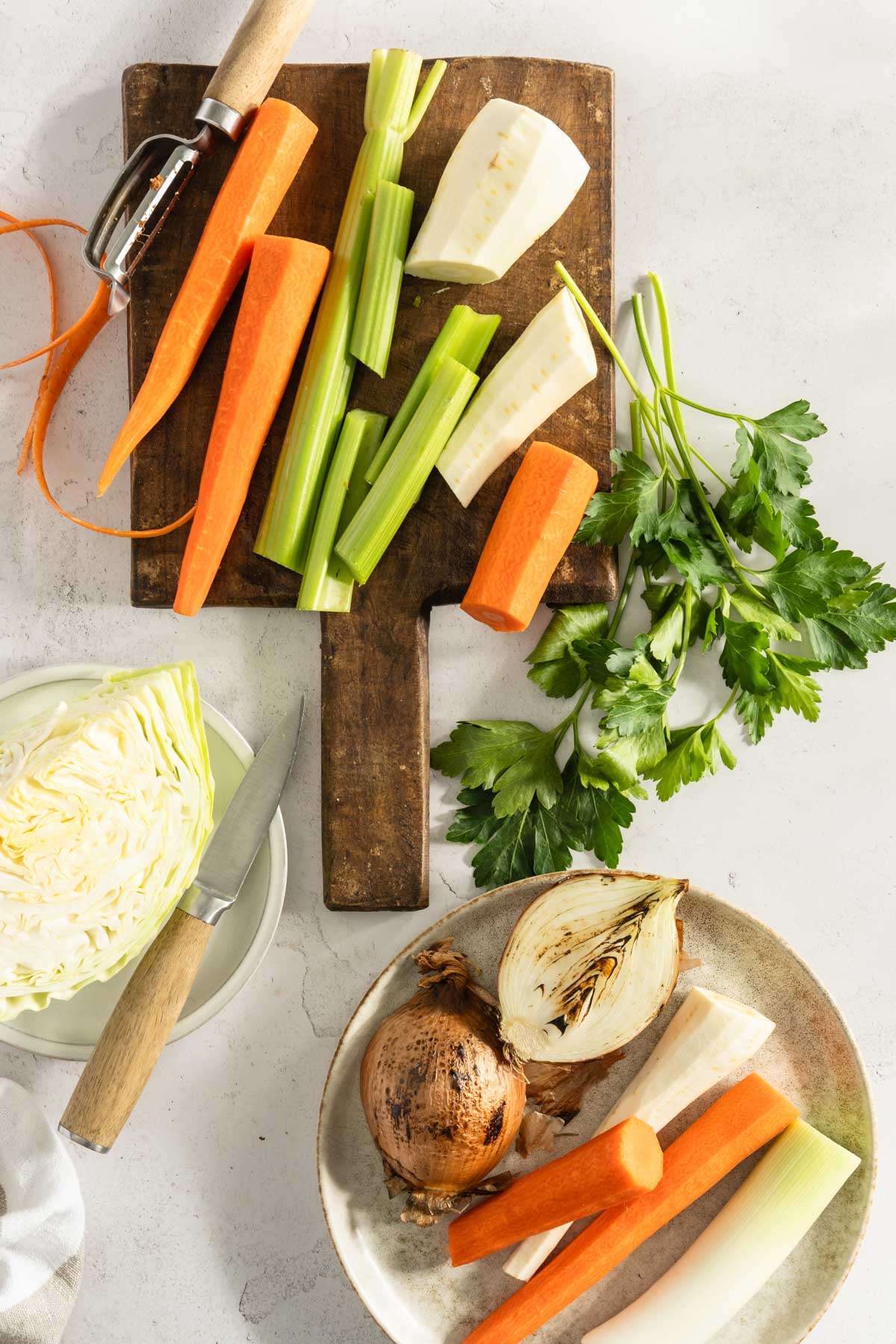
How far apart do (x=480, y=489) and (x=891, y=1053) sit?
4.10 feet

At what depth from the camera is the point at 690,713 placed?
174cm

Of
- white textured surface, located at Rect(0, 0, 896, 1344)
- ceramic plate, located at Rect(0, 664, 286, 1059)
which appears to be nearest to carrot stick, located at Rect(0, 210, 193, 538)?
white textured surface, located at Rect(0, 0, 896, 1344)

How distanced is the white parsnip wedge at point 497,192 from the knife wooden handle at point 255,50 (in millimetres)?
321

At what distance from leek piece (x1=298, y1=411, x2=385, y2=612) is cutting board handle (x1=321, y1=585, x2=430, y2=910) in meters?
0.04

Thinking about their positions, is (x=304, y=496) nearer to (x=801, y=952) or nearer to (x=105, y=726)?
(x=105, y=726)

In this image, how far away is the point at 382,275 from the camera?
1535 millimetres

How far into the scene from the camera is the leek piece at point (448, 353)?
1.54 m

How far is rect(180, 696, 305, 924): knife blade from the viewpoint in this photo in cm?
154

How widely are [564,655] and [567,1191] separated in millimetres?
853

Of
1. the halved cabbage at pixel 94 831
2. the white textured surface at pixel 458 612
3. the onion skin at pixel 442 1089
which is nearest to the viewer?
the halved cabbage at pixel 94 831

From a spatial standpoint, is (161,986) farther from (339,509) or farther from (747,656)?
(747,656)

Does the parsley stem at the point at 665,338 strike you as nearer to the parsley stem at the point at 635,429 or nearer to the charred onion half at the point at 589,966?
the parsley stem at the point at 635,429

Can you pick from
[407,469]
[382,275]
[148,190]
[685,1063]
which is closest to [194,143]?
[148,190]

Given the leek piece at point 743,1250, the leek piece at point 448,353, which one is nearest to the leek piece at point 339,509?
the leek piece at point 448,353
